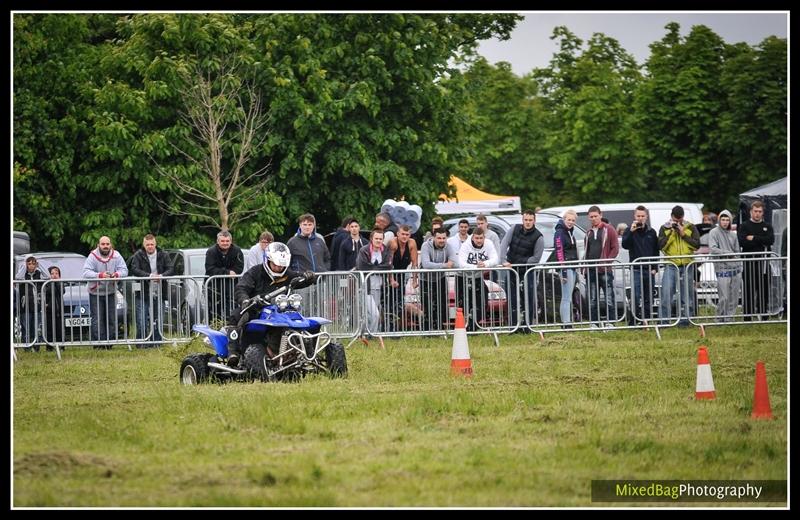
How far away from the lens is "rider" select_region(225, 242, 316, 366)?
14586 millimetres

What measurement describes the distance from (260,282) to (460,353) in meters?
2.23

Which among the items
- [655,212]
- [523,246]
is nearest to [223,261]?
[523,246]

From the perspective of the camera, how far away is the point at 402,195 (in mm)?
32594

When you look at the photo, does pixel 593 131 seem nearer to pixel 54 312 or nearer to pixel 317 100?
pixel 317 100

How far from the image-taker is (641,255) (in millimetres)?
21328

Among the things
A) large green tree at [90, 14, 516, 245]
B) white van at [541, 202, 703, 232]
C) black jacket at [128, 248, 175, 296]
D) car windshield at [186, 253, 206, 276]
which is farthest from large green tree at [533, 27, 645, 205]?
black jacket at [128, 248, 175, 296]

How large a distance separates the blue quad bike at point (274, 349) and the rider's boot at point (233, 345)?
47mm

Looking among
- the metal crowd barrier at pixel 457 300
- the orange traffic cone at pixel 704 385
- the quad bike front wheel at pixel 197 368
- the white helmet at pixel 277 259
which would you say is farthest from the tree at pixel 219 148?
the orange traffic cone at pixel 704 385

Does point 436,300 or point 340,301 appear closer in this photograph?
point 340,301
